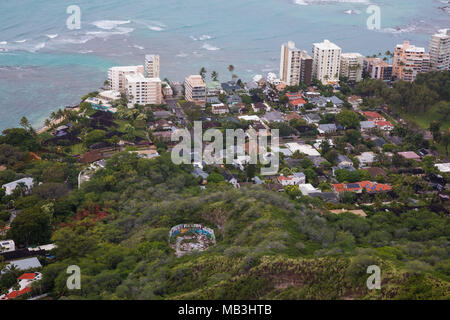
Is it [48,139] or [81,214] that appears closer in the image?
[81,214]

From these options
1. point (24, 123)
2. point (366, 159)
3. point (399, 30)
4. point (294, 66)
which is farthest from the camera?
point (399, 30)

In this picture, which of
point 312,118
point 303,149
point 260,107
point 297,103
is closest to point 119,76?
point 260,107

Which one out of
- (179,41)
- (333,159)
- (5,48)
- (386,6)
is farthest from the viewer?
(386,6)

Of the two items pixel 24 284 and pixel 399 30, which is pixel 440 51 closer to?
pixel 399 30

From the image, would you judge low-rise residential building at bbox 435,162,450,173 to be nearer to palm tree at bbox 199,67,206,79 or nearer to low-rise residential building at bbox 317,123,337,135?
low-rise residential building at bbox 317,123,337,135

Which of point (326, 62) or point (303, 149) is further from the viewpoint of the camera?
point (326, 62)
